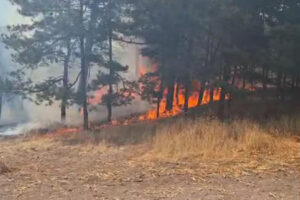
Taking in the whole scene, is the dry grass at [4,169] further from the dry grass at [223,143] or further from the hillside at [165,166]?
the dry grass at [223,143]

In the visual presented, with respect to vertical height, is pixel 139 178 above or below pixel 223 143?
below

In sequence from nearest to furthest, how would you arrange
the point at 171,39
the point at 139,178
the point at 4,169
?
the point at 139,178 → the point at 4,169 → the point at 171,39

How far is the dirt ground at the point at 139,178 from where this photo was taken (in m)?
7.19

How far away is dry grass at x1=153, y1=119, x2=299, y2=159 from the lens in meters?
10.3

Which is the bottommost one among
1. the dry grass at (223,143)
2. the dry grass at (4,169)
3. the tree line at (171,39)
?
the dry grass at (4,169)

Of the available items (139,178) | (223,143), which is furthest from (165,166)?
(223,143)

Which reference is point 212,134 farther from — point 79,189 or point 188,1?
point 188,1

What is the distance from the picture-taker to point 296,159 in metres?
9.60

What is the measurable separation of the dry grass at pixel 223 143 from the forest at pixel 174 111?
0.03 metres

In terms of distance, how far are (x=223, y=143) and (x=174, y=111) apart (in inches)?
540

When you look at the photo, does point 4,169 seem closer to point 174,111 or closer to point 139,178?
point 139,178

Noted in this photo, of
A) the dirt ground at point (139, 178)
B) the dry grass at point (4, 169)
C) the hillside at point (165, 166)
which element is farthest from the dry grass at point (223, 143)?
the dry grass at point (4, 169)

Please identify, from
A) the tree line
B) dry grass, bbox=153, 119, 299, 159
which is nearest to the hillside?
dry grass, bbox=153, 119, 299, 159

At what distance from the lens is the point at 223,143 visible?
36.4 ft
